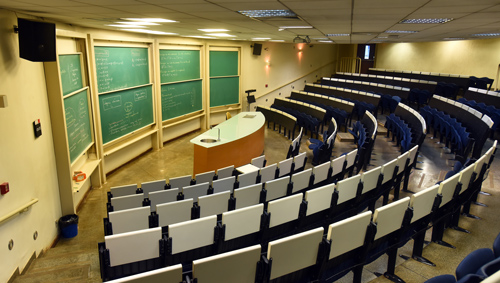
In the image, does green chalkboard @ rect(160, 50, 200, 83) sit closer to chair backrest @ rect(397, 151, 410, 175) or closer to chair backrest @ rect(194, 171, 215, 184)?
chair backrest @ rect(194, 171, 215, 184)

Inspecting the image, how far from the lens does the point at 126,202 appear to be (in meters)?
4.84

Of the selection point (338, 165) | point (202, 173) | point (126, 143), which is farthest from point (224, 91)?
point (338, 165)

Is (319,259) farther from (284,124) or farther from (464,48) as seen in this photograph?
(464,48)

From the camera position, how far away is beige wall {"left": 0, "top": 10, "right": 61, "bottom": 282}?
3.87 m

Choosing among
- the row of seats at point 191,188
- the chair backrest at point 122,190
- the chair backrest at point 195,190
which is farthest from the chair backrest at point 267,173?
the chair backrest at point 122,190

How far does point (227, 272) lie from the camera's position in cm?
266

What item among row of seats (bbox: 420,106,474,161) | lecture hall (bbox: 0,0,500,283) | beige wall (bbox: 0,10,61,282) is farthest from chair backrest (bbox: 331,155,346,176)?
beige wall (bbox: 0,10,61,282)

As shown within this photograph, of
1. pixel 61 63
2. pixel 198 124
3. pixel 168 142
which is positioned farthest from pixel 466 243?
pixel 198 124

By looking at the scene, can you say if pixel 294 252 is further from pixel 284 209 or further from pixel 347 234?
pixel 284 209

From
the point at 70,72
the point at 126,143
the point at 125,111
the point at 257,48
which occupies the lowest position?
the point at 126,143

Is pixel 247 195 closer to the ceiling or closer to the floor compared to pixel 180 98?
closer to the floor

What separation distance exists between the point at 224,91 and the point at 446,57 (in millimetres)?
11760

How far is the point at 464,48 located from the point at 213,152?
1494cm

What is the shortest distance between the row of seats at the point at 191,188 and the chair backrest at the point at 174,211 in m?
0.78
